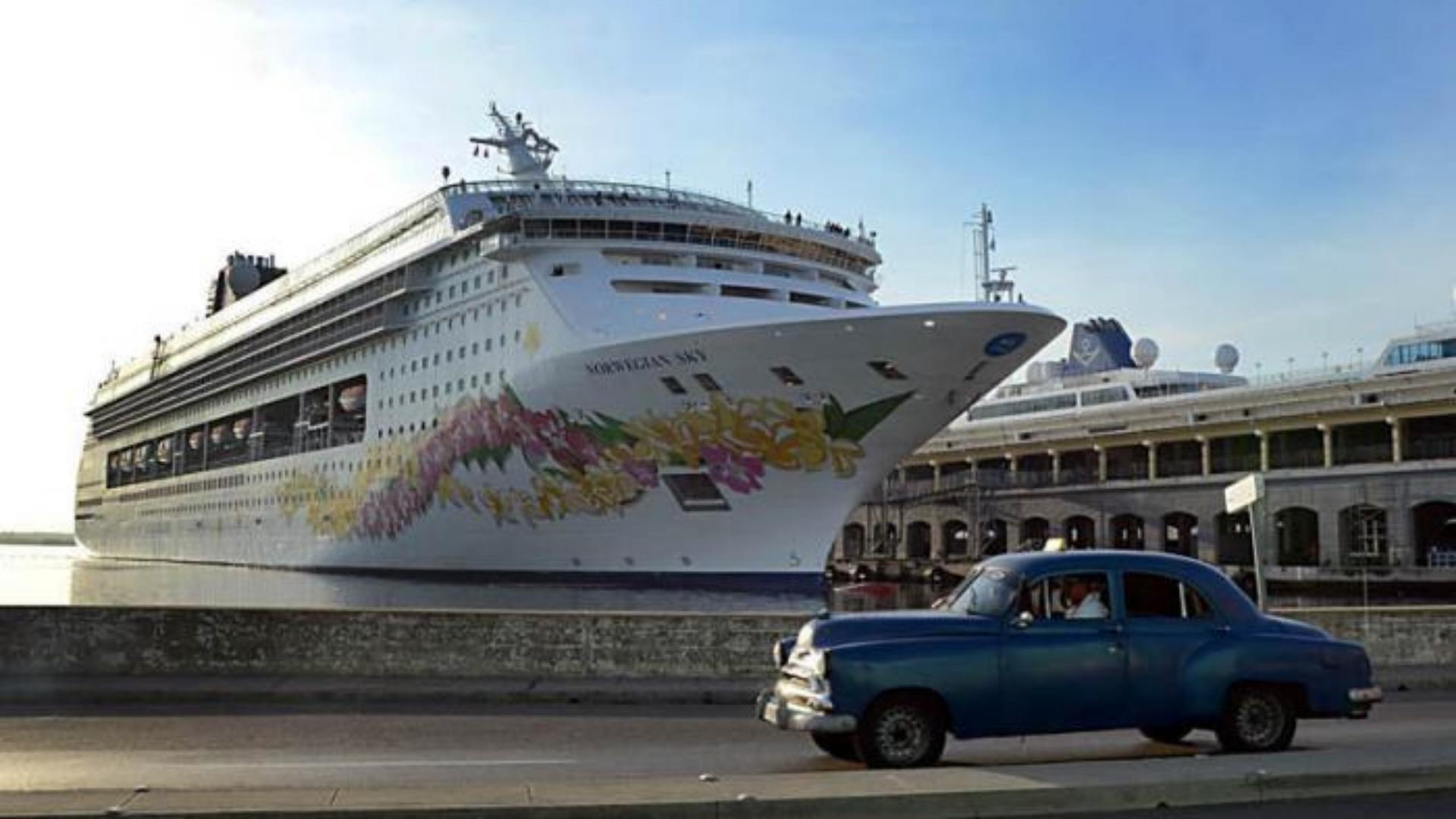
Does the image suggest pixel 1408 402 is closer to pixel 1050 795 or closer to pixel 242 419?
pixel 242 419

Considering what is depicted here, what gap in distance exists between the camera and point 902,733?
9008mm

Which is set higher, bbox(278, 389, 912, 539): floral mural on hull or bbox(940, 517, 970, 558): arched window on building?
bbox(278, 389, 912, 539): floral mural on hull

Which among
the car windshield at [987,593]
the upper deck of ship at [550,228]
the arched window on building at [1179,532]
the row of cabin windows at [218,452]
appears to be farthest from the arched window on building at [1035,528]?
the car windshield at [987,593]

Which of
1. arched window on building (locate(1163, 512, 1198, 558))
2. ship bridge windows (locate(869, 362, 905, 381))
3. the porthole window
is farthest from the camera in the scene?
arched window on building (locate(1163, 512, 1198, 558))

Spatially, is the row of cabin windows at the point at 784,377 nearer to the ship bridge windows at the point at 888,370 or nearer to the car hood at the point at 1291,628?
the ship bridge windows at the point at 888,370

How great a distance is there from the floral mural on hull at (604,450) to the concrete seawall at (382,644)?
18860mm

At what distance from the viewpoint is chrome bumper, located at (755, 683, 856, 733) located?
8.80 m

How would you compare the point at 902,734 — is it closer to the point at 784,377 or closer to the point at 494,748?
the point at 494,748

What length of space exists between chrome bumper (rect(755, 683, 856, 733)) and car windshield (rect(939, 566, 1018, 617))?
1.30 metres

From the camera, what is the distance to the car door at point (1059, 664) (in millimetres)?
9055

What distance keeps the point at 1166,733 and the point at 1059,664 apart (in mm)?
1367

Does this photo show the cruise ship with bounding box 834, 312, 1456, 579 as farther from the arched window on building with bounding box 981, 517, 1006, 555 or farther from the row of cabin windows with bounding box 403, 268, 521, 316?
the row of cabin windows with bounding box 403, 268, 521, 316

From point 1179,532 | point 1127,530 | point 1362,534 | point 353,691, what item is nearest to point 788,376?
point 353,691

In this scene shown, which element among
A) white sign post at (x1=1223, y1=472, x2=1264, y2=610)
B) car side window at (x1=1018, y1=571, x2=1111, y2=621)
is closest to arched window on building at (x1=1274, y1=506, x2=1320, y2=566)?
white sign post at (x1=1223, y1=472, x2=1264, y2=610)
